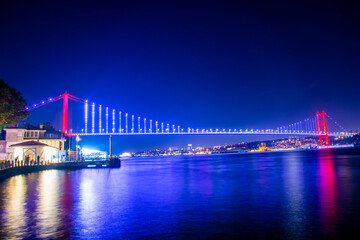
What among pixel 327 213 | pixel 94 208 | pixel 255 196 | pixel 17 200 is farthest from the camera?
pixel 255 196

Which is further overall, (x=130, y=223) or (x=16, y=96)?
(x=16, y=96)

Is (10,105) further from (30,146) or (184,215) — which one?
(184,215)

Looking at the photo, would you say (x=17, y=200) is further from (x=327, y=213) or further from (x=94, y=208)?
(x=327, y=213)

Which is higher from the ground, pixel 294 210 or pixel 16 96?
pixel 16 96

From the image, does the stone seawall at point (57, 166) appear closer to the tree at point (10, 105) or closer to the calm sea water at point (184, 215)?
the tree at point (10, 105)

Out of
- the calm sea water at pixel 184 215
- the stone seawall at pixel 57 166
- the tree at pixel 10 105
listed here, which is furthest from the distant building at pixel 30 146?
the calm sea water at pixel 184 215

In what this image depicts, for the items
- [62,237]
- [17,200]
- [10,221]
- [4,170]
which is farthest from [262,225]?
[4,170]

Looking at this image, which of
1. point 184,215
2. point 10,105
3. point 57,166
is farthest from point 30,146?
point 184,215
